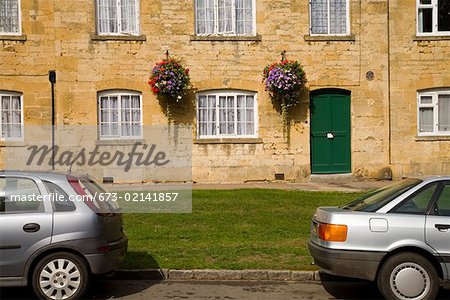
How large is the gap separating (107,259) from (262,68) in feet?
39.1

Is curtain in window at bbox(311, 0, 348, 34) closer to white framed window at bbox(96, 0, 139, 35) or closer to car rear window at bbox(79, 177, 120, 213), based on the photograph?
white framed window at bbox(96, 0, 139, 35)

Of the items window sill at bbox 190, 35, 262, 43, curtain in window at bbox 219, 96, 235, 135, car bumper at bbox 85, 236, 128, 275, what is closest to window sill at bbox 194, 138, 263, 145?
curtain in window at bbox 219, 96, 235, 135

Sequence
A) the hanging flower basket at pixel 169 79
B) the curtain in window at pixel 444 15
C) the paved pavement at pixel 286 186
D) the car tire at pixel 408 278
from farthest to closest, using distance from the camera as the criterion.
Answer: the curtain in window at pixel 444 15 < the hanging flower basket at pixel 169 79 < the paved pavement at pixel 286 186 < the car tire at pixel 408 278

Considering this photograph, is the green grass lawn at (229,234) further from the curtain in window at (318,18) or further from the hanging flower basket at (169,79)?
the curtain in window at (318,18)

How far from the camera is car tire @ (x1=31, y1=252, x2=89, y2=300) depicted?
7.58 meters

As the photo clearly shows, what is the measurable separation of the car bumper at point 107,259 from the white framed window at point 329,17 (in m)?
12.7

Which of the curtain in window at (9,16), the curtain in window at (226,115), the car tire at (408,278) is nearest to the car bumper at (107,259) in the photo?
the car tire at (408,278)

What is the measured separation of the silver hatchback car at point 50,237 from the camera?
7.55 metres

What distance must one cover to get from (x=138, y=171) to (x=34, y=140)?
322 cm

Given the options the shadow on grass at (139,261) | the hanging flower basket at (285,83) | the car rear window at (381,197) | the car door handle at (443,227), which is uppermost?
the hanging flower basket at (285,83)

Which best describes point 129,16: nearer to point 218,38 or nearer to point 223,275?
point 218,38

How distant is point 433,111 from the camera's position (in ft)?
63.8

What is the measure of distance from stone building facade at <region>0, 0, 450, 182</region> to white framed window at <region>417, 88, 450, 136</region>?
0.03 metres

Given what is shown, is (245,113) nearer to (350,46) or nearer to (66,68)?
(350,46)
